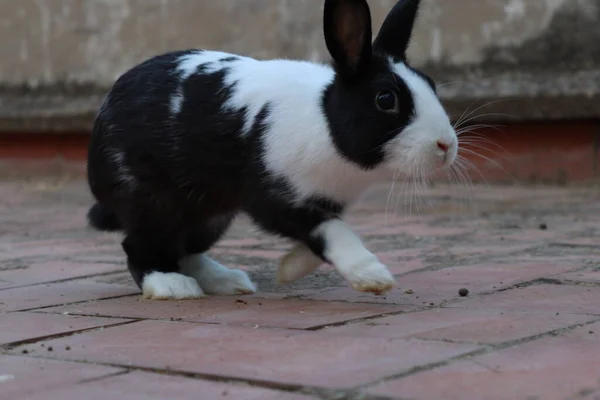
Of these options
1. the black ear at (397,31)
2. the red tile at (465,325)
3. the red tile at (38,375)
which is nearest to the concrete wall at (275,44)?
the black ear at (397,31)

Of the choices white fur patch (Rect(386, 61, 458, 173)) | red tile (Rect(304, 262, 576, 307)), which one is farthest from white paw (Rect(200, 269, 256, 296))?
white fur patch (Rect(386, 61, 458, 173))

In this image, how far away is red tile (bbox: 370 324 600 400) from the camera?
72.1 inches

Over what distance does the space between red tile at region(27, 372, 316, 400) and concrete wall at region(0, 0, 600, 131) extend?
5132 millimetres

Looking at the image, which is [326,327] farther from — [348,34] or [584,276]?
[584,276]

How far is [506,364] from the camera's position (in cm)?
205

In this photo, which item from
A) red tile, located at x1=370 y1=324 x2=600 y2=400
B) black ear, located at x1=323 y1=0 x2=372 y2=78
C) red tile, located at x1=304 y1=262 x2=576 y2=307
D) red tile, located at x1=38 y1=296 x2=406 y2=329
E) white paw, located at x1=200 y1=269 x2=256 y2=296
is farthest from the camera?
white paw, located at x1=200 y1=269 x2=256 y2=296

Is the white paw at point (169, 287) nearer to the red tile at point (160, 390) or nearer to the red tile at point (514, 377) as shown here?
the red tile at point (160, 390)

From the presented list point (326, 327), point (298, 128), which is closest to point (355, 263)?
point (326, 327)

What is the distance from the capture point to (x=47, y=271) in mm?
3934

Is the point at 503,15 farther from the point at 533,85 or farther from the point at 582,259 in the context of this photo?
the point at 582,259

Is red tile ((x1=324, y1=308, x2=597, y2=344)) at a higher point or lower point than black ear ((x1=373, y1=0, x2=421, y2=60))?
lower

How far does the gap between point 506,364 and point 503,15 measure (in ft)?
17.1

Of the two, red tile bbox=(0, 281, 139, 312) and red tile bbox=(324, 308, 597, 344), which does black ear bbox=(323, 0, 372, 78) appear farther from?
red tile bbox=(0, 281, 139, 312)

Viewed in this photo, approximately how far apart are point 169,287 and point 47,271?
0.92 m
